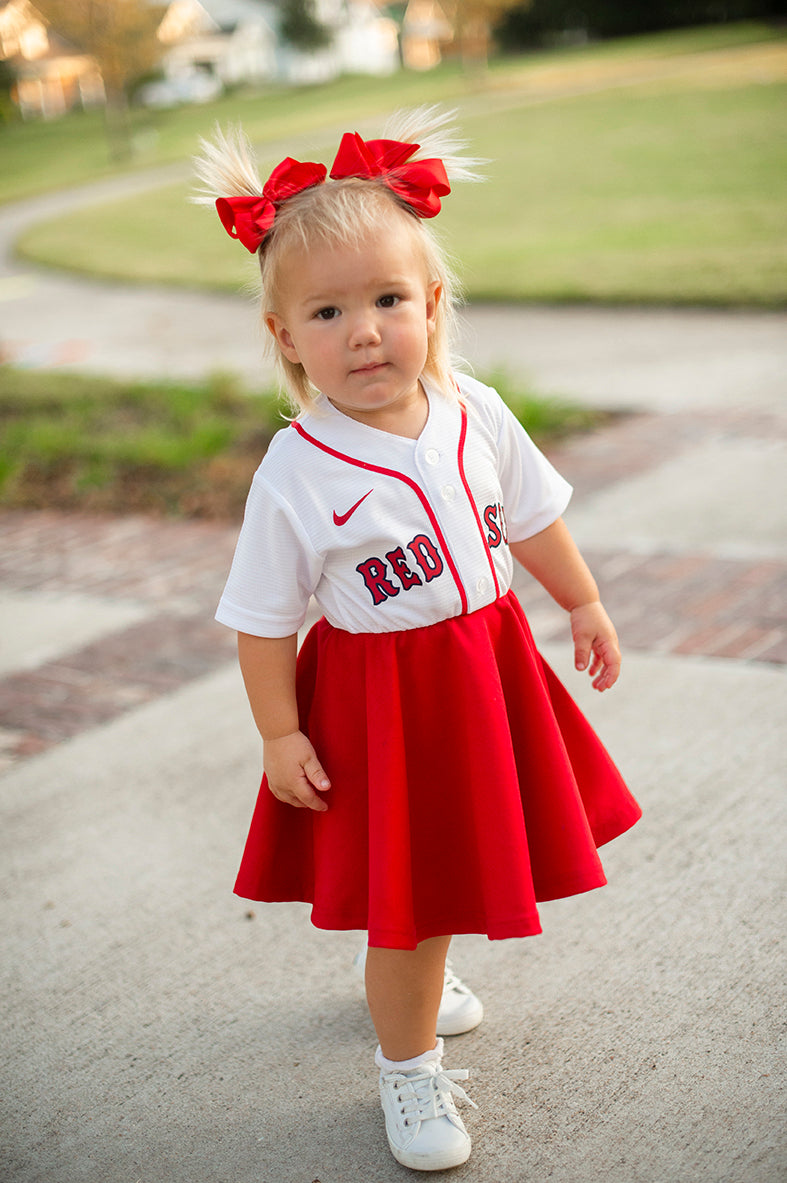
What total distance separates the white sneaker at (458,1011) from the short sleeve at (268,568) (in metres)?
0.78

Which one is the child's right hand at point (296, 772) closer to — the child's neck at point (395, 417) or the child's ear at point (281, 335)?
the child's neck at point (395, 417)

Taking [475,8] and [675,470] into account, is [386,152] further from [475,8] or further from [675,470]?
[475,8]

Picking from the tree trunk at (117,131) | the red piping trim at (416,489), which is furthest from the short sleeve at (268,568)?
the tree trunk at (117,131)

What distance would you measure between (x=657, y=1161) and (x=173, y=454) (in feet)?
15.1

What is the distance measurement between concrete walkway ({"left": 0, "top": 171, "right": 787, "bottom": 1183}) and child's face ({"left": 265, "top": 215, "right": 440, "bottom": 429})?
118cm

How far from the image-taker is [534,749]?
1911mm

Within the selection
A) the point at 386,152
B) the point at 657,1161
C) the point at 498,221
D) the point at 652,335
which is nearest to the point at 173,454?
the point at 652,335

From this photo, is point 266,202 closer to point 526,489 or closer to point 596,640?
point 526,489

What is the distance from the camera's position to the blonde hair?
5.80 feet

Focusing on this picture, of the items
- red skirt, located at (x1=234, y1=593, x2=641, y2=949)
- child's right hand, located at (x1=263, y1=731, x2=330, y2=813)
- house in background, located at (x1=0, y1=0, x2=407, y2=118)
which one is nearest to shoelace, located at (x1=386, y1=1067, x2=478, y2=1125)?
red skirt, located at (x1=234, y1=593, x2=641, y2=949)

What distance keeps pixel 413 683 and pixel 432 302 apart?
2.04 ft

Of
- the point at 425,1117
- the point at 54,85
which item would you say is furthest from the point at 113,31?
the point at 425,1117

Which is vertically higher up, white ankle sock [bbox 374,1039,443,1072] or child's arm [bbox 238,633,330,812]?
child's arm [bbox 238,633,330,812]

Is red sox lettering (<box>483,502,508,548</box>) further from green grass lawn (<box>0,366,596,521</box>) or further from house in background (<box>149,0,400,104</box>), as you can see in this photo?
house in background (<box>149,0,400,104</box>)
